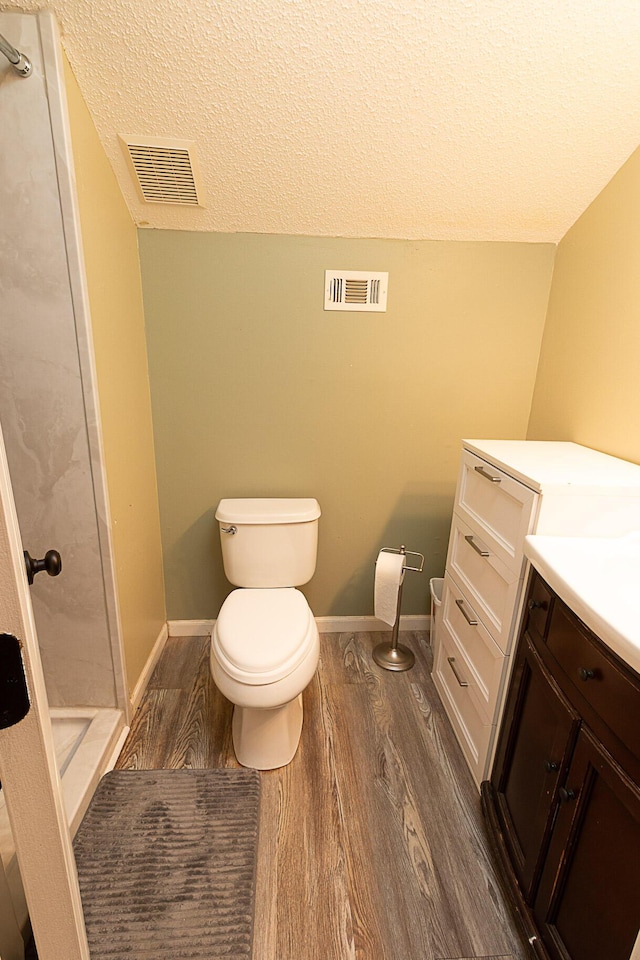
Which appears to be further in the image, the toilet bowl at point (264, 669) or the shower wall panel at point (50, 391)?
the toilet bowl at point (264, 669)

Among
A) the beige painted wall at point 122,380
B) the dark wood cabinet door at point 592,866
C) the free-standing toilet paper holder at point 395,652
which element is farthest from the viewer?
the free-standing toilet paper holder at point 395,652

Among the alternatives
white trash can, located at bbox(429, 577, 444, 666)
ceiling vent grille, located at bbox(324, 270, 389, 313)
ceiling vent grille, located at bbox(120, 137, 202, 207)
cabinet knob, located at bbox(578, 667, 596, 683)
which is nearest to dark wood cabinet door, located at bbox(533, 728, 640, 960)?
cabinet knob, located at bbox(578, 667, 596, 683)

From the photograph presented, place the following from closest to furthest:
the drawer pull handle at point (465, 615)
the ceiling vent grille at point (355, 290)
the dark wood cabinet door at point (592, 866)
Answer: the dark wood cabinet door at point (592, 866) → the drawer pull handle at point (465, 615) → the ceiling vent grille at point (355, 290)

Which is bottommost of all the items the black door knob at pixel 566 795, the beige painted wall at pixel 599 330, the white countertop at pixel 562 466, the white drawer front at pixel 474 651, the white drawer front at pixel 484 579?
the white drawer front at pixel 474 651

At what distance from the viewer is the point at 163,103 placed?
1.25 metres

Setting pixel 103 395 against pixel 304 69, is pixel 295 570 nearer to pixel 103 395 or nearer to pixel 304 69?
pixel 103 395

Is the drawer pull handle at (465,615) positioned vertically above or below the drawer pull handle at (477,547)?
below

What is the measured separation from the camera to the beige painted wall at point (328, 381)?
69.6 inches

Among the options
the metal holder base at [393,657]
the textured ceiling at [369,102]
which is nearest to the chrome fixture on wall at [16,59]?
the textured ceiling at [369,102]

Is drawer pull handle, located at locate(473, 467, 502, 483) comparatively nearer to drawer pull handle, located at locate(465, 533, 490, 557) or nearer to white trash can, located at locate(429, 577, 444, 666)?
drawer pull handle, located at locate(465, 533, 490, 557)

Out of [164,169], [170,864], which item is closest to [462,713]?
[170,864]

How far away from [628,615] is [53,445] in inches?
59.2

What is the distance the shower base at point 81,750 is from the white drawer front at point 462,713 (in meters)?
1.20

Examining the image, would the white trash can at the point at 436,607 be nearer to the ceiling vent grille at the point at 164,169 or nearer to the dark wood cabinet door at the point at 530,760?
the dark wood cabinet door at the point at 530,760
